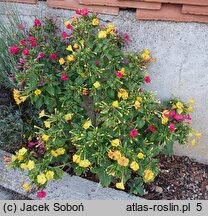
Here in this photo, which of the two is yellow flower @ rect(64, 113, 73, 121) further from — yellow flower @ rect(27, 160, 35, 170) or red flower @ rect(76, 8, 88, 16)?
red flower @ rect(76, 8, 88, 16)

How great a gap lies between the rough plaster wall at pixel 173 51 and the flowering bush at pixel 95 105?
0.36 ft

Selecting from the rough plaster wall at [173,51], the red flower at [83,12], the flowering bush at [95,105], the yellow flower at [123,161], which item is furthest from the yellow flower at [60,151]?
the red flower at [83,12]

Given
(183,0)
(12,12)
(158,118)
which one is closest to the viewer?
(183,0)

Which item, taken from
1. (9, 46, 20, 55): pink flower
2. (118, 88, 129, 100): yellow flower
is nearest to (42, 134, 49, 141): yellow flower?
(118, 88, 129, 100): yellow flower

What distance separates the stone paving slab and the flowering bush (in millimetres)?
149

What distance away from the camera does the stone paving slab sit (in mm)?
2750

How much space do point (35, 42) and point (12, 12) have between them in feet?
1.37

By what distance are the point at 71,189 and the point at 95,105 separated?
774 millimetres

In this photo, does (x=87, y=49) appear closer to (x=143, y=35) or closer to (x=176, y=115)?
(x=143, y=35)

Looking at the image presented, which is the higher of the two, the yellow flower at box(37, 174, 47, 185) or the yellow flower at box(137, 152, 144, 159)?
the yellow flower at box(137, 152, 144, 159)

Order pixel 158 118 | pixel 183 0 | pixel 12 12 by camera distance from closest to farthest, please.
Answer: pixel 183 0
pixel 158 118
pixel 12 12

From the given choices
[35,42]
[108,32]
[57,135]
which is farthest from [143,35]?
[57,135]

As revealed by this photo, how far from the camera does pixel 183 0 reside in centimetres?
249

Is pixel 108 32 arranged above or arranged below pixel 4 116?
above
